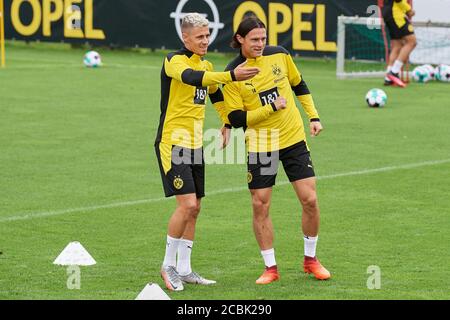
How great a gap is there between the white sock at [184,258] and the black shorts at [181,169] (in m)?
0.41

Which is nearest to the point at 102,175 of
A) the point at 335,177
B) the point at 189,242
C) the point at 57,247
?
the point at 335,177

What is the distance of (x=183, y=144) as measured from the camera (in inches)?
369

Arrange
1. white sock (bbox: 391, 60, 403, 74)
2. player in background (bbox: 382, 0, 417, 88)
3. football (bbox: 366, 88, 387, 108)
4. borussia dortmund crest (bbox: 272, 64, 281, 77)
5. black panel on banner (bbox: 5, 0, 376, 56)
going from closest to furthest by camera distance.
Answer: borussia dortmund crest (bbox: 272, 64, 281, 77) < football (bbox: 366, 88, 387, 108) < white sock (bbox: 391, 60, 403, 74) < player in background (bbox: 382, 0, 417, 88) < black panel on banner (bbox: 5, 0, 376, 56)

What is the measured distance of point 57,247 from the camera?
1072 cm

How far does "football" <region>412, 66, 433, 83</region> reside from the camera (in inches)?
974

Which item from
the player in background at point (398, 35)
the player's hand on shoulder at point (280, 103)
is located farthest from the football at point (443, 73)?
the player's hand on shoulder at point (280, 103)

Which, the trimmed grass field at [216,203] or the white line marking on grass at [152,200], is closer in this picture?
the trimmed grass field at [216,203]

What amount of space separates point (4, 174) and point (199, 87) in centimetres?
568

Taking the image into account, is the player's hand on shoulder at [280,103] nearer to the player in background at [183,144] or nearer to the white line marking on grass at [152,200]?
the player in background at [183,144]

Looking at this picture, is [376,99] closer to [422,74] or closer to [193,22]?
[422,74]

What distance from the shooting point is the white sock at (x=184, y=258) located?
9523 mm

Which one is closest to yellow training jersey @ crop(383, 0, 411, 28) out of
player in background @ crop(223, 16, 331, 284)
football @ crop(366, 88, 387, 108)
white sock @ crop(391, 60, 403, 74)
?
white sock @ crop(391, 60, 403, 74)

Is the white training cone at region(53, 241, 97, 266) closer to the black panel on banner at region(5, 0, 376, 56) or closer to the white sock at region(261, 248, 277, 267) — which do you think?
the white sock at region(261, 248, 277, 267)
